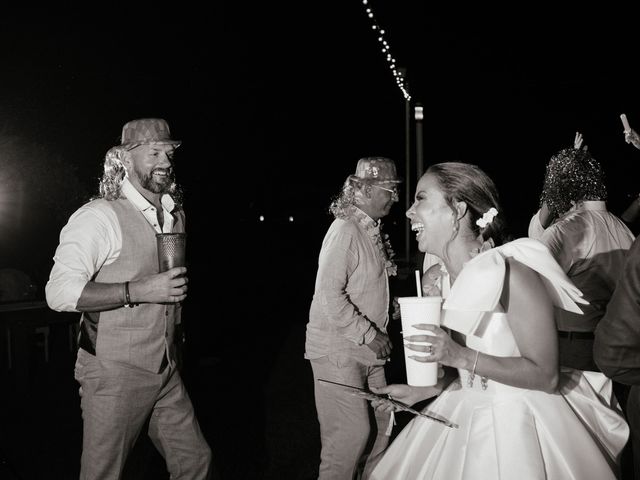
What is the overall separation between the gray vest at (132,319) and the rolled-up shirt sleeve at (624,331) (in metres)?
2.19

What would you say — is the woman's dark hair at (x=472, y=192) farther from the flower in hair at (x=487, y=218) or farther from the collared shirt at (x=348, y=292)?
the collared shirt at (x=348, y=292)

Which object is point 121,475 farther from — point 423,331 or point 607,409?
point 607,409

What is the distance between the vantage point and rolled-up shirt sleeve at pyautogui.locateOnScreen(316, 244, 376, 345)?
3801mm

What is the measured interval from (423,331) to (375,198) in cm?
222

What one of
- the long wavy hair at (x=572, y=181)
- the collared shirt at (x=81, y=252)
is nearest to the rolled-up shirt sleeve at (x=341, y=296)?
the collared shirt at (x=81, y=252)

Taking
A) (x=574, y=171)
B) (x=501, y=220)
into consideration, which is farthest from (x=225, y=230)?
(x=501, y=220)

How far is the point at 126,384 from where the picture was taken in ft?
10.2

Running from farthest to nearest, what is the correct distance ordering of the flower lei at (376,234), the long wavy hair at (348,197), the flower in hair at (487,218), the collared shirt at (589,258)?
the collared shirt at (589,258) → the long wavy hair at (348,197) → the flower lei at (376,234) → the flower in hair at (487,218)

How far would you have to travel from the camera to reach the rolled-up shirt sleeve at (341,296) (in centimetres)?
380

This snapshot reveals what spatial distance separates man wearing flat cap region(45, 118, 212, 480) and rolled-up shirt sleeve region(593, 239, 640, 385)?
1.92 metres

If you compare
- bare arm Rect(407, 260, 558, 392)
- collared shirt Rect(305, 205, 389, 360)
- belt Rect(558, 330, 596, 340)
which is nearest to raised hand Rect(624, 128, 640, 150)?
belt Rect(558, 330, 596, 340)

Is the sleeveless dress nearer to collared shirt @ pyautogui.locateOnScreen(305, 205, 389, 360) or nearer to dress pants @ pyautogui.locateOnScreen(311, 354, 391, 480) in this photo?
dress pants @ pyautogui.locateOnScreen(311, 354, 391, 480)

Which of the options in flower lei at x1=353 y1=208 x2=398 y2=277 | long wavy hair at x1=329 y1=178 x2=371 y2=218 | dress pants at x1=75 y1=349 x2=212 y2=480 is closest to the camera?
dress pants at x1=75 y1=349 x2=212 y2=480

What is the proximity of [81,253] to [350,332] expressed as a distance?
170 centimetres
